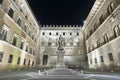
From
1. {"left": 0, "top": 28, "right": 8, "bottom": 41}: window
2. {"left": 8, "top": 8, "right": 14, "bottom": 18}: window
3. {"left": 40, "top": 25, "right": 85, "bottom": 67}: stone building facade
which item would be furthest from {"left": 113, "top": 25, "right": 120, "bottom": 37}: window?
{"left": 40, "top": 25, "right": 85, "bottom": 67}: stone building facade

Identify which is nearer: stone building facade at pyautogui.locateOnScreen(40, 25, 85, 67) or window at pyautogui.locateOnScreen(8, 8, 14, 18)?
window at pyautogui.locateOnScreen(8, 8, 14, 18)

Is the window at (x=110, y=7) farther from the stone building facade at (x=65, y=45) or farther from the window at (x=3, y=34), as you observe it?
the stone building facade at (x=65, y=45)

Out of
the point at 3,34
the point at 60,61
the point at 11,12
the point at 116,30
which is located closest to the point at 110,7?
the point at 116,30

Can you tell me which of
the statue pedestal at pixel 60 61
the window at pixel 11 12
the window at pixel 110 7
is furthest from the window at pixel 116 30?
the window at pixel 11 12

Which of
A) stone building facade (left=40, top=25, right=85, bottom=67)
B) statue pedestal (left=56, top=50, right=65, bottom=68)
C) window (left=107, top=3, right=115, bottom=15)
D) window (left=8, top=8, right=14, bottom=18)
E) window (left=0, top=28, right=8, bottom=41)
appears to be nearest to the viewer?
window (left=0, top=28, right=8, bottom=41)

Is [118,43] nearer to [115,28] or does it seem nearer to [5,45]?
[115,28]

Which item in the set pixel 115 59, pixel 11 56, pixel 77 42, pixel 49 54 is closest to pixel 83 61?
pixel 77 42

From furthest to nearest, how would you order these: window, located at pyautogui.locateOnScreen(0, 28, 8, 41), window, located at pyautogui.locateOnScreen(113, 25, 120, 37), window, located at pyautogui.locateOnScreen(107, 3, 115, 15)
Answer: window, located at pyautogui.locateOnScreen(107, 3, 115, 15) < window, located at pyautogui.locateOnScreen(113, 25, 120, 37) < window, located at pyautogui.locateOnScreen(0, 28, 8, 41)

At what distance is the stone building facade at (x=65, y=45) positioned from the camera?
126ft

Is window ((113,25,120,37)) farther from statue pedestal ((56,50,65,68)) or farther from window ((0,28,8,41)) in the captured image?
window ((0,28,8,41))

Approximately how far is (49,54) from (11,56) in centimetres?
2319

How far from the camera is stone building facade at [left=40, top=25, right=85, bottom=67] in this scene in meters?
38.5

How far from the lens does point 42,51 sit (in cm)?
3950

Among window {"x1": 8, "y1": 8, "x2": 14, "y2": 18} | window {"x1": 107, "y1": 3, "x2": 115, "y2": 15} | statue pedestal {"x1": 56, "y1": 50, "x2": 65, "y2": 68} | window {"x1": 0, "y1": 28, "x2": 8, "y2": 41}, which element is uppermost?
window {"x1": 107, "y1": 3, "x2": 115, "y2": 15}
